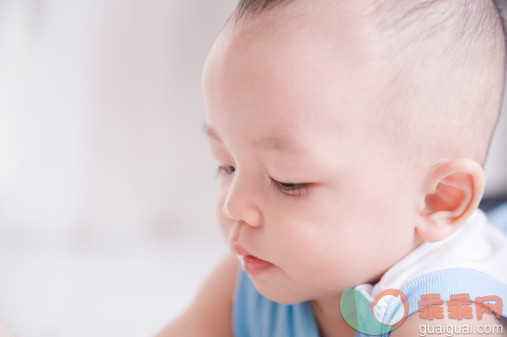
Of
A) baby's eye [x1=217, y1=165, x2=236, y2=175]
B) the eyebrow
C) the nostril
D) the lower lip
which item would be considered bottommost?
the lower lip

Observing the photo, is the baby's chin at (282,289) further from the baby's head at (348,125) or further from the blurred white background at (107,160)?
the blurred white background at (107,160)

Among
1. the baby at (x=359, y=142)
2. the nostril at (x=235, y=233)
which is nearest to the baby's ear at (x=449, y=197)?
the baby at (x=359, y=142)

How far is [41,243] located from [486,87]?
0.99 meters

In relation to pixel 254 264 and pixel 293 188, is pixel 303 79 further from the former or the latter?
pixel 254 264

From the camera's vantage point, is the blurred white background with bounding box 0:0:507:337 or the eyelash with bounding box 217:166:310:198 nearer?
the eyelash with bounding box 217:166:310:198

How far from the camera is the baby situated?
0.66 m

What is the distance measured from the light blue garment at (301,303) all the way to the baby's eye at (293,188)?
0.19 meters

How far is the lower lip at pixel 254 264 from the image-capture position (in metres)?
0.76

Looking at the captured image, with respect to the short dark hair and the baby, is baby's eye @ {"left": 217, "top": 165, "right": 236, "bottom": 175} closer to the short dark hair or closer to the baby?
the baby

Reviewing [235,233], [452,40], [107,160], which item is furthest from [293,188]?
[107,160]

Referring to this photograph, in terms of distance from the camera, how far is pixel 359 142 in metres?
0.67

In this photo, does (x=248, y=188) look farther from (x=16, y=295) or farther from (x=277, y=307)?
(x=16, y=295)

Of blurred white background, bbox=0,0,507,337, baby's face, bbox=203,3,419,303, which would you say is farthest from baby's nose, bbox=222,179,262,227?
blurred white background, bbox=0,0,507,337

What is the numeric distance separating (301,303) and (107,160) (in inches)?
26.6
